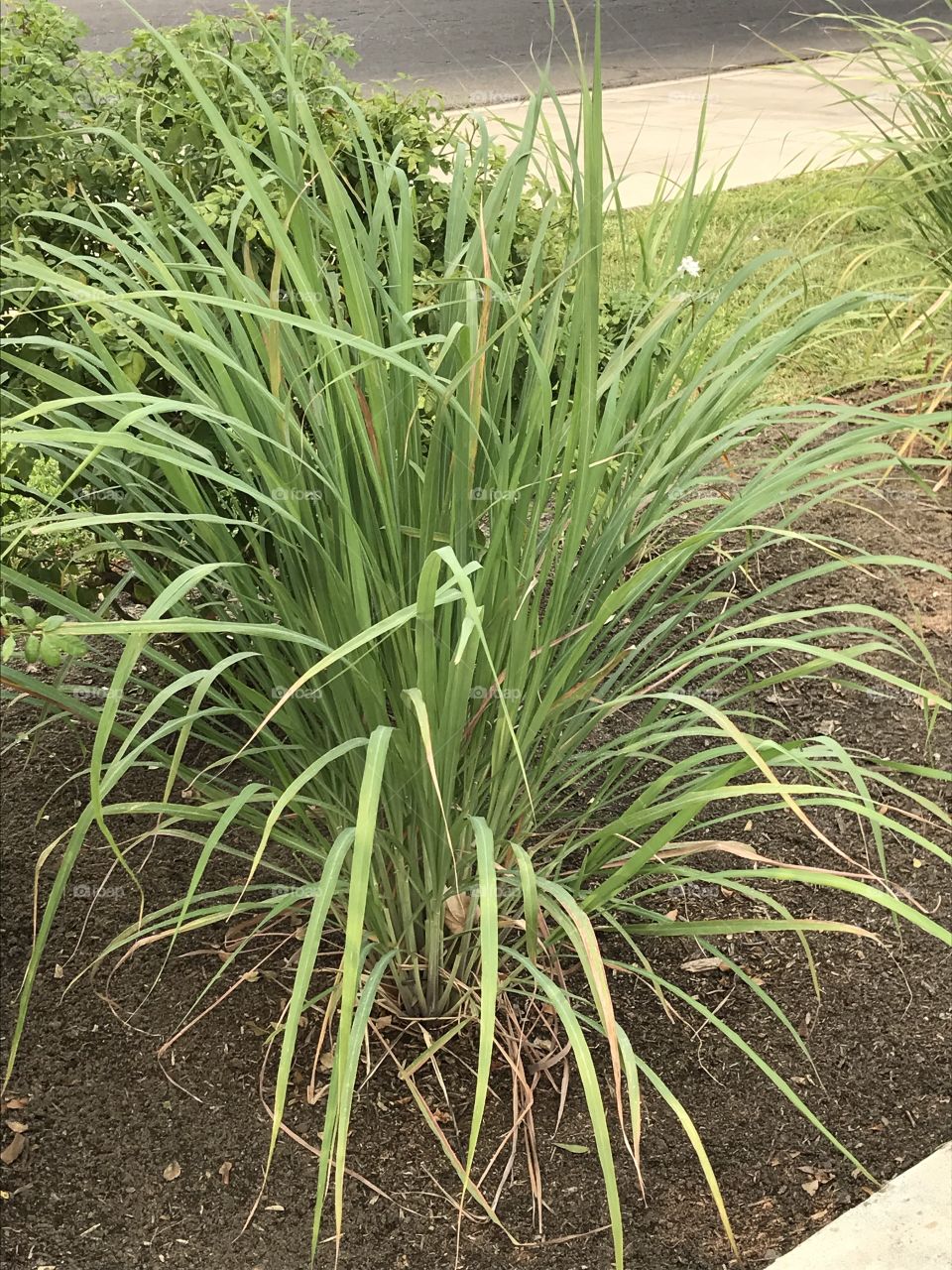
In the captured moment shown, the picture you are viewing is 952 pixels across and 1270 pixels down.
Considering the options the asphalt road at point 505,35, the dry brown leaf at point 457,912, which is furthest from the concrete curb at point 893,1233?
the asphalt road at point 505,35

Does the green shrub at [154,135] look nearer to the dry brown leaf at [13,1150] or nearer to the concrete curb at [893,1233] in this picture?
the dry brown leaf at [13,1150]

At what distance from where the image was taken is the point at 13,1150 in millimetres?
1865

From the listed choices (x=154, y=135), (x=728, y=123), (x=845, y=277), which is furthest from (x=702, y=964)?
(x=728, y=123)

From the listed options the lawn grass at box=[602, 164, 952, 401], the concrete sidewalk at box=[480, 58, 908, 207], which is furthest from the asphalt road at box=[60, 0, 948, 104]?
the lawn grass at box=[602, 164, 952, 401]

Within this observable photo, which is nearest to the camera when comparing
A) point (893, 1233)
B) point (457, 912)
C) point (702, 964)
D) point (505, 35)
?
point (893, 1233)

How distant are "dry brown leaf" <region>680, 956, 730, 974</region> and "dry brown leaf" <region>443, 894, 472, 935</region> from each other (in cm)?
51

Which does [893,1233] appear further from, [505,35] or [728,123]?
[505,35]

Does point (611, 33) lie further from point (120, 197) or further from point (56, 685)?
point (56, 685)

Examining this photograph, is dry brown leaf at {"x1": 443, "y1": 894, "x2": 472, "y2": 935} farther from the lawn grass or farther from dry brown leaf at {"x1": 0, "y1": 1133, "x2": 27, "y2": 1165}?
the lawn grass

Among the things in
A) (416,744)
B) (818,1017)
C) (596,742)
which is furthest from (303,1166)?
(596,742)

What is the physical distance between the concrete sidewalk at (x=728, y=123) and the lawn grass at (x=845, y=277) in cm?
68

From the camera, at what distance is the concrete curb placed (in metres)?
1.70

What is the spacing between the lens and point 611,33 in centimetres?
1118

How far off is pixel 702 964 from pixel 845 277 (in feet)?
7.08
